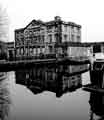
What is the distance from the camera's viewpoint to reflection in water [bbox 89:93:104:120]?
6925 millimetres

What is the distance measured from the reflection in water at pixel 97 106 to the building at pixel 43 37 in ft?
91.3

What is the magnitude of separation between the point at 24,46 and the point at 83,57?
16268 mm

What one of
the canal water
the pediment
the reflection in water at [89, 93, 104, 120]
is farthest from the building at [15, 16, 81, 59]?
the reflection in water at [89, 93, 104, 120]

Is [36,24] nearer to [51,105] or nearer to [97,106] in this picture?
[51,105]

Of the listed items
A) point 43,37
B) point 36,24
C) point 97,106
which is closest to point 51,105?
point 97,106

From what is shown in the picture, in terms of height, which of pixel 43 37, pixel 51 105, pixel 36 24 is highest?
pixel 36 24

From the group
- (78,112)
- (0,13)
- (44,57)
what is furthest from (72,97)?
(44,57)

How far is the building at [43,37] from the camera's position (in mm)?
36753

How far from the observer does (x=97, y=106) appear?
8.06 metres

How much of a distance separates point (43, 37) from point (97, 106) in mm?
32421

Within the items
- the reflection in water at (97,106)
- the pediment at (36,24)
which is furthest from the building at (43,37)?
the reflection in water at (97,106)

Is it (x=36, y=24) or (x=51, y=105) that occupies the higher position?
(x=36, y=24)

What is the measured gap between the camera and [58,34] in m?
36.5

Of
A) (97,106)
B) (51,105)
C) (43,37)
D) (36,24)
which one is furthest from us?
(36,24)
